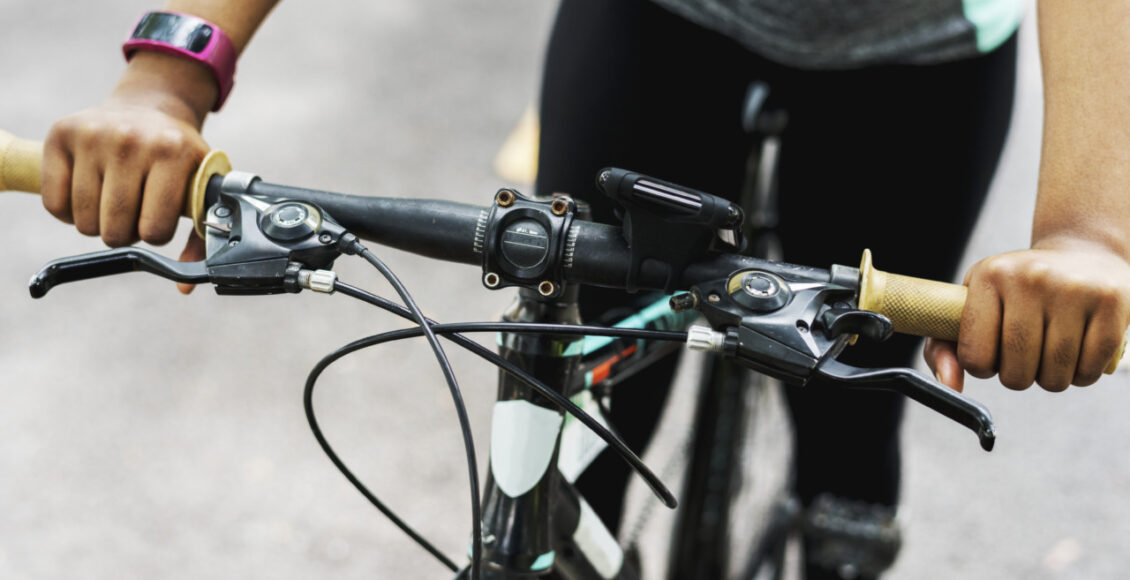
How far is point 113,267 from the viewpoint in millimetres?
803

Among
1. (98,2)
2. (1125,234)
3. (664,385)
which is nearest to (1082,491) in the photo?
(664,385)

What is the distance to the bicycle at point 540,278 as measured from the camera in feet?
2.36

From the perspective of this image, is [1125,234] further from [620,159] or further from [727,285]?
[620,159]

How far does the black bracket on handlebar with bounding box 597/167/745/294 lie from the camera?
0.73 metres

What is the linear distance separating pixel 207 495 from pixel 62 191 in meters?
1.70

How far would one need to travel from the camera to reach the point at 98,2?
4.92 meters

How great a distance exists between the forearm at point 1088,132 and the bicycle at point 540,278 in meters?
0.12

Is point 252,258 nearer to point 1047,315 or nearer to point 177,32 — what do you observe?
point 177,32

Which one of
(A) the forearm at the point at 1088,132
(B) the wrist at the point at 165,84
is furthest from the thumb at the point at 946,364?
(B) the wrist at the point at 165,84

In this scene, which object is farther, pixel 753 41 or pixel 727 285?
pixel 753 41

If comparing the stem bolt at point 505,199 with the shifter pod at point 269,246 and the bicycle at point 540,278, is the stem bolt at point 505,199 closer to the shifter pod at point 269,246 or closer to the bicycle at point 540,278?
the bicycle at point 540,278

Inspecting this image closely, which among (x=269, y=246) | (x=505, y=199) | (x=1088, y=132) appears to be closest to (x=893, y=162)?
(x=1088, y=132)

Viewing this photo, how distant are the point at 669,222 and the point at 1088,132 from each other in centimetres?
38

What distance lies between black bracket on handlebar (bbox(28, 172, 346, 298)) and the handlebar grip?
0.46 metres
